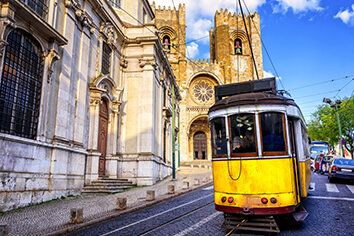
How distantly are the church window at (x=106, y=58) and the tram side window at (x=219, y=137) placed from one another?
36.2 feet

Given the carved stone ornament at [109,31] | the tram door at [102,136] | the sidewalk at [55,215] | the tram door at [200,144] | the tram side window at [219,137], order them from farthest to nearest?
the tram door at [200,144]
the carved stone ornament at [109,31]
the tram door at [102,136]
the sidewalk at [55,215]
the tram side window at [219,137]

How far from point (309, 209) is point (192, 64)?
136ft

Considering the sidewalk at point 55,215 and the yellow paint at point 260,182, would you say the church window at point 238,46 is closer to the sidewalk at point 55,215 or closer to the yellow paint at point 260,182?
the sidewalk at point 55,215

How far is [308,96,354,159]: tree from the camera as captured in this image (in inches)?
1326

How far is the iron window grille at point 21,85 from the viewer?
28.2ft

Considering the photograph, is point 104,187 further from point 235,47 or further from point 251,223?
point 235,47

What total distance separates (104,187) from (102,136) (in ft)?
11.4

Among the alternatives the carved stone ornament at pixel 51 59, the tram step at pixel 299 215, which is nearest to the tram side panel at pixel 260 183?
the tram step at pixel 299 215

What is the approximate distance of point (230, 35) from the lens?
50.4 m

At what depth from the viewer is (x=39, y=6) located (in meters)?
10.4

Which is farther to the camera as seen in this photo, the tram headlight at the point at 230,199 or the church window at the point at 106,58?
the church window at the point at 106,58

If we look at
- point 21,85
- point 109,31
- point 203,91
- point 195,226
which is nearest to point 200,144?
point 203,91

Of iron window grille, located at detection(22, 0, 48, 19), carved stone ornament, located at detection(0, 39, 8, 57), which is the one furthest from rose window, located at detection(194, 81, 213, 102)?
carved stone ornament, located at detection(0, 39, 8, 57)

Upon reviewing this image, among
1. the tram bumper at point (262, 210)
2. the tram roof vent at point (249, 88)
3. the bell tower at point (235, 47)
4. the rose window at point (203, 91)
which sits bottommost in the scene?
the tram bumper at point (262, 210)
